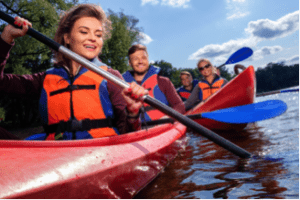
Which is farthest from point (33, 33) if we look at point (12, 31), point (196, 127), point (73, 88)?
point (196, 127)

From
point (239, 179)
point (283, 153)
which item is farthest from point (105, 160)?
point (283, 153)

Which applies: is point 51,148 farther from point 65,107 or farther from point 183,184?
point 183,184

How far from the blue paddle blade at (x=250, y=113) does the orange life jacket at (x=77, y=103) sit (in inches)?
65.6

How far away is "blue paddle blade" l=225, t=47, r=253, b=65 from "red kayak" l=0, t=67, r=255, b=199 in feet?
14.5

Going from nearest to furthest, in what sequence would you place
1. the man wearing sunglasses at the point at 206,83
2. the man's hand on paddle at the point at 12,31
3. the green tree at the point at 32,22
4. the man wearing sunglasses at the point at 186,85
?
the man's hand on paddle at the point at 12,31
the man wearing sunglasses at the point at 206,83
the man wearing sunglasses at the point at 186,85
the green tree at the point at 32,22

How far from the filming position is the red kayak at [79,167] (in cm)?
97

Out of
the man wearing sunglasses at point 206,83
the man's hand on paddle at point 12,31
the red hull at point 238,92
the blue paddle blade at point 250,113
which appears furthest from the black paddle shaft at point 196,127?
the man wearing sunglasses at point 206,83

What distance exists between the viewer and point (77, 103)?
1.87 meters

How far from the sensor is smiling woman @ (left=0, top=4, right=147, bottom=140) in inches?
72.3

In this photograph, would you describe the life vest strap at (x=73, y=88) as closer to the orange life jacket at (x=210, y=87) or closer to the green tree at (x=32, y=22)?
the orange life jacket at (x=210, y=87)

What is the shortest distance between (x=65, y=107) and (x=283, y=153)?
2.16 m

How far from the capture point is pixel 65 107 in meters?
1.88

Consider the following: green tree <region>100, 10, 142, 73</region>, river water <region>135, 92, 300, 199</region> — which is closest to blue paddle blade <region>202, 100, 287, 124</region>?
river water <region>135, 92, 300, 199</region>

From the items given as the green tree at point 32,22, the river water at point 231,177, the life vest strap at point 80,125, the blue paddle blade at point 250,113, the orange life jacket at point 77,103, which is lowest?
the river water at point 231,177
